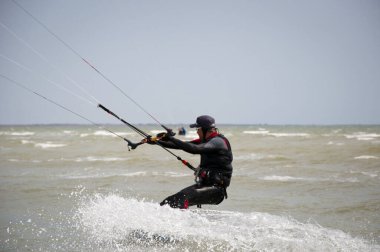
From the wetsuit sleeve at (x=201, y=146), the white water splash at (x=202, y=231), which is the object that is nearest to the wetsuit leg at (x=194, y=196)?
the white water splash at (x=202, y=231)

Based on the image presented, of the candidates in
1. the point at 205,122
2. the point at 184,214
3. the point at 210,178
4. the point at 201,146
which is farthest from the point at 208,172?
the point at 184,214

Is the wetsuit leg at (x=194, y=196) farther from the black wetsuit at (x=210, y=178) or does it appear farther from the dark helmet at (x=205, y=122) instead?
the dark helmet at (x=205, y=122)

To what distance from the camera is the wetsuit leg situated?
6.33 m

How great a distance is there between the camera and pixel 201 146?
6.12 m

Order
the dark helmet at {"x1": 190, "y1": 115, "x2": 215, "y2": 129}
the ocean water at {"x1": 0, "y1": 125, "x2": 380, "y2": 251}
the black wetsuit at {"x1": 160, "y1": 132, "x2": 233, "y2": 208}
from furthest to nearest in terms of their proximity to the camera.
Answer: the dark helmet at {"x1": 190, "y1": 115, "x2": 215, "y2": 129} < the black wetsuit at {"x1": 160, "y1": 132, "x2": 233, "y2": 208} < the ocean water at {"x1": 0, "y1": 125, "x2": 380, "y2": 251}

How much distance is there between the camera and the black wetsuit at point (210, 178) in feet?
20.7

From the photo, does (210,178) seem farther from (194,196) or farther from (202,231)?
(202,231)

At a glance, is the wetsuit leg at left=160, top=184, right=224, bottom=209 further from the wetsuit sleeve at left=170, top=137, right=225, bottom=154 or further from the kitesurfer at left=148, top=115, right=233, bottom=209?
the wetsuit sleeve at left=170, top=137, right=225, bottom=154

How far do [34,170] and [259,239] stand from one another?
39.9 feet

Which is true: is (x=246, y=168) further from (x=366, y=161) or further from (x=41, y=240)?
(x=41, y=240)

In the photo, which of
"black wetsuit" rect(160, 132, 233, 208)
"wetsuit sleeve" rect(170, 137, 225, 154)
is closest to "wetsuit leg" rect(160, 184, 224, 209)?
"black wetsuit" rect(160, 132, 233, 208)

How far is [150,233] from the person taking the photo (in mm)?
6617

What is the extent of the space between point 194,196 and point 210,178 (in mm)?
414

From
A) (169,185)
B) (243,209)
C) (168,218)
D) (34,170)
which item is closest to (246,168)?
(169,185)
